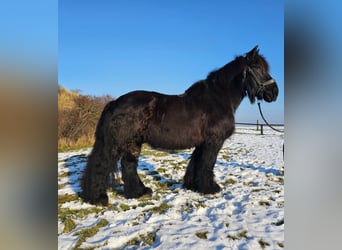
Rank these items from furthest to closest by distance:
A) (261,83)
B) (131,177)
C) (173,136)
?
(131,177) < (173,136) < (261,83)

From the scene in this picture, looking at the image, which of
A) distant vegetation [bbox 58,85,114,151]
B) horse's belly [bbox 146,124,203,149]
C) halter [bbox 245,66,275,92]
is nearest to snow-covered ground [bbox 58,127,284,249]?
horse's belly [bbox 146,124,203,149]

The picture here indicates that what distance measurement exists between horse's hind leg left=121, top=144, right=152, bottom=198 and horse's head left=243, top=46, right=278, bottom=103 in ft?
6.77

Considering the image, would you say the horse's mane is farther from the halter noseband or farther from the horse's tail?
the horse's tail

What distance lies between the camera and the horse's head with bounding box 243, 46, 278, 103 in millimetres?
3805

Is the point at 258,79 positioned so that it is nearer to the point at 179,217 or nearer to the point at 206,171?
the point at 206,171

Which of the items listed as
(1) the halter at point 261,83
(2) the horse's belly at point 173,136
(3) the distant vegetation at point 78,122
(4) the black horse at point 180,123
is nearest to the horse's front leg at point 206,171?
(4) the black horse at point 180,123

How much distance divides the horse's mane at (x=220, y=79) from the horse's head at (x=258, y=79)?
229 millimetres

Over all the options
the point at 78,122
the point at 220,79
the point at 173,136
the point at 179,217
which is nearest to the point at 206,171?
the point at 173,136

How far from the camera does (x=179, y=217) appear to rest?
3.29 m

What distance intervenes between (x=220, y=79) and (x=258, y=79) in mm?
695
